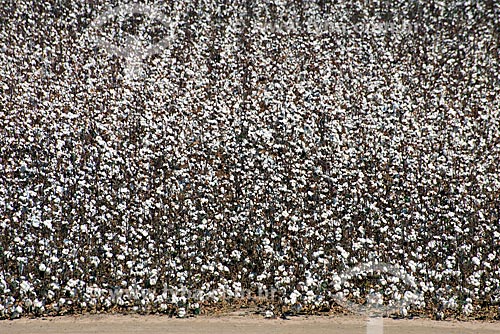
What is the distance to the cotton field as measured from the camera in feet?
39.4

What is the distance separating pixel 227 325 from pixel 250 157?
6.62 metres

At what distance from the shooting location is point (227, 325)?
10734 mm

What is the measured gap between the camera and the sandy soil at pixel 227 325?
10430 mm

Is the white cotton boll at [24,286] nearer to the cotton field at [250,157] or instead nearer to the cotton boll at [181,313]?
the cotton field at [250,157]

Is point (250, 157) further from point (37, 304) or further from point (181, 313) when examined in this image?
point (37, 304)

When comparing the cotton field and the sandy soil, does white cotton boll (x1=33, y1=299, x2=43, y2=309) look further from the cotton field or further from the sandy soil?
the sandy soil

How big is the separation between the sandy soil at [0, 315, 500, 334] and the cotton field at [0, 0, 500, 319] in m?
0.34

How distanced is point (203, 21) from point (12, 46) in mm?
7624

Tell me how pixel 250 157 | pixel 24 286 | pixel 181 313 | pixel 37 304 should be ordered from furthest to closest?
1. pixel 250 157
2. pixel 24 286
3. pixel 181 313
4. pixel 37 304

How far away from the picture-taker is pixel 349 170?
15922 mm

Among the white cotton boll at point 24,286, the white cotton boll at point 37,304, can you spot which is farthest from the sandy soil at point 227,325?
the white cotton boll at point 24,286

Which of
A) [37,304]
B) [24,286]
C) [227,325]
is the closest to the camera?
[227,325]

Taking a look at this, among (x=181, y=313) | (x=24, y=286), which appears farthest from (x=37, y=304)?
(x=181, y=313)

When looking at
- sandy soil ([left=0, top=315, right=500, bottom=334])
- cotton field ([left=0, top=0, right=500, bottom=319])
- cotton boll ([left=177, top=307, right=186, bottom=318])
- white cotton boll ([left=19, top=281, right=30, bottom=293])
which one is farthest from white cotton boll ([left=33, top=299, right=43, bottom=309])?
cotton boll ([left=177, top=307, right=186, bottom=318])
